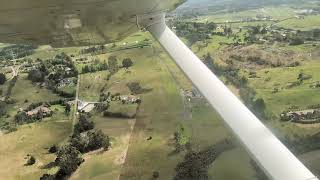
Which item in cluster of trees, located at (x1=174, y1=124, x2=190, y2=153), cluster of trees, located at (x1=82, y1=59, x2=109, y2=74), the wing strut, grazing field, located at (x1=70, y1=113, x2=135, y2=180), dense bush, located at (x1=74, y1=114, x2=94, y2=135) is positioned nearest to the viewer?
the wing strut

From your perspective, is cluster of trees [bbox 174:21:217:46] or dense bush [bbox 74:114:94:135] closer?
dense bush [bbox 74:114:94:135]

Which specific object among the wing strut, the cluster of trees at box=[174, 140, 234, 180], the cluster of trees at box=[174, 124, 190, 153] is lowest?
the cluster of trees at box=[174, 124, 190, 153]

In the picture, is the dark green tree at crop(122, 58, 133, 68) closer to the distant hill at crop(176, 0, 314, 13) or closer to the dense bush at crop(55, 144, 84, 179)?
the dense bush at crop(55, 144, 84, 179)

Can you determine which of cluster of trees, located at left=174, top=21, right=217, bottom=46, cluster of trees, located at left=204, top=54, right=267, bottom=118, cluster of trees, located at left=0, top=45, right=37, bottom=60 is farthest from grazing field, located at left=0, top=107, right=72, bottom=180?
cluster of trees, located at left=0, top=45, right=37, bottom=60

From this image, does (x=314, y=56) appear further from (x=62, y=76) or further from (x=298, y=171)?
(x=298, y=171)

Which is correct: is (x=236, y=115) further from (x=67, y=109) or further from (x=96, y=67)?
(x=96, y=67)

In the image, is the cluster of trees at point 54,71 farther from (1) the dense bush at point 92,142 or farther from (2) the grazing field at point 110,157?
(1) the dense bush at point 92,142
